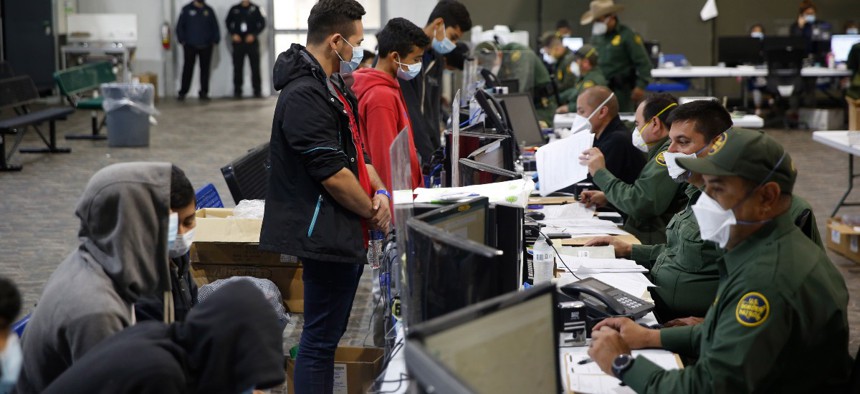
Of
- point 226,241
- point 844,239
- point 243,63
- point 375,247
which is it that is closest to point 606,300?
point 375,247

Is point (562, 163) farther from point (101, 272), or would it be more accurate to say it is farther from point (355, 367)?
point (101, 272)

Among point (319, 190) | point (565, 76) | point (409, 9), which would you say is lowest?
point (319, 190)

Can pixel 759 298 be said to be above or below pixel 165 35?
below

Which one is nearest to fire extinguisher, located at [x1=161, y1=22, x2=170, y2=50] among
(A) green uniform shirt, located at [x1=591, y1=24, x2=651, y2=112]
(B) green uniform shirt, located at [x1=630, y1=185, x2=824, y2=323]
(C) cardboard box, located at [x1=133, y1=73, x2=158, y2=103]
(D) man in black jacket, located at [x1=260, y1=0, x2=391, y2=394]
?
(C) cardboard box, located at [x1=133, y1=73, x2=158, y2=103]

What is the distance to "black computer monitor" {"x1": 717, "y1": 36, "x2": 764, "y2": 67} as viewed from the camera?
1691 centimetres

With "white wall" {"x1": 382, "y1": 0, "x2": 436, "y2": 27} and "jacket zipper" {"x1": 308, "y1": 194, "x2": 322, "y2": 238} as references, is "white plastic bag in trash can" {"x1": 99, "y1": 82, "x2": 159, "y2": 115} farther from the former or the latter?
"jacket zipper" {"x1": 308, "y1": 194, "x2": 322, "y2": 238}

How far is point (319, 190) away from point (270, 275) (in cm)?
177

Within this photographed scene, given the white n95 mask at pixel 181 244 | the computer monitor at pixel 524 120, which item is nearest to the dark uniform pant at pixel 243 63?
the computer monitor at pixel 524 120

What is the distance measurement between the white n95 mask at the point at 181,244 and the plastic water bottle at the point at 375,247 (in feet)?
3.68

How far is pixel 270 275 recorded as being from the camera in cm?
543

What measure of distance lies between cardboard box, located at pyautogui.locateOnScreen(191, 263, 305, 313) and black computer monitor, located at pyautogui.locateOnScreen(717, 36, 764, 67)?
12.9 m

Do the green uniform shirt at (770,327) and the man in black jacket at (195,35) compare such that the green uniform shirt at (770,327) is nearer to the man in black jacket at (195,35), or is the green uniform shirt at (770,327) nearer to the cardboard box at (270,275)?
the cardboard box at (270,275)

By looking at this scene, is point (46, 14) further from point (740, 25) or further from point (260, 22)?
point (740, 25)

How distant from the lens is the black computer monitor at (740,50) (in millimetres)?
16906
